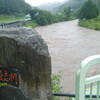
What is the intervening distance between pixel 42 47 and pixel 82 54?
5725 millimetres

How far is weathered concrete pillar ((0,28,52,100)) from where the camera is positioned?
1258 mm

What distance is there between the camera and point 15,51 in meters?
1.27

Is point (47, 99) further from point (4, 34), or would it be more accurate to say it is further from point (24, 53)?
point (4, 34)

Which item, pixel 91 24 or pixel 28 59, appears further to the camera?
pixel 91 24

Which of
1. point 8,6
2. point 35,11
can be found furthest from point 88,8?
point 8,6

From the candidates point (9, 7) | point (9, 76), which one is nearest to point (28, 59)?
point (9, 76)

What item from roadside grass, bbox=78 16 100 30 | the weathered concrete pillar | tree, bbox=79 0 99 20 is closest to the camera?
the weathered concrete pillar

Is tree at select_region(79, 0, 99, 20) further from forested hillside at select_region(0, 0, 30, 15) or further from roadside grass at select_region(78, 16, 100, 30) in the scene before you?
forested hillside at select_region(0, 0, 30, 15)

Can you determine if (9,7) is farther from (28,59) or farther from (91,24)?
(28,59)

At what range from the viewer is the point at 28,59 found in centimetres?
126

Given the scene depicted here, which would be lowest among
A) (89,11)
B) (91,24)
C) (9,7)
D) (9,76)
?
(9,76)

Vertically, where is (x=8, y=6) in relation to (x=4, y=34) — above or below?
above

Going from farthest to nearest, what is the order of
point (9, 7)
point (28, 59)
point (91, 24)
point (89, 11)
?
1. point (9, 7)
2. point (89, 11)
3. point (91, 24)
4. point (28, 59)

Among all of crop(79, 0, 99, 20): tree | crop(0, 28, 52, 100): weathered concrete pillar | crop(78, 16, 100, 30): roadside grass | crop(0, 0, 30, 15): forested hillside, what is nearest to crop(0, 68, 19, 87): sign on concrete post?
crop(0, 28, 52, 100): weathered concrete pillar
